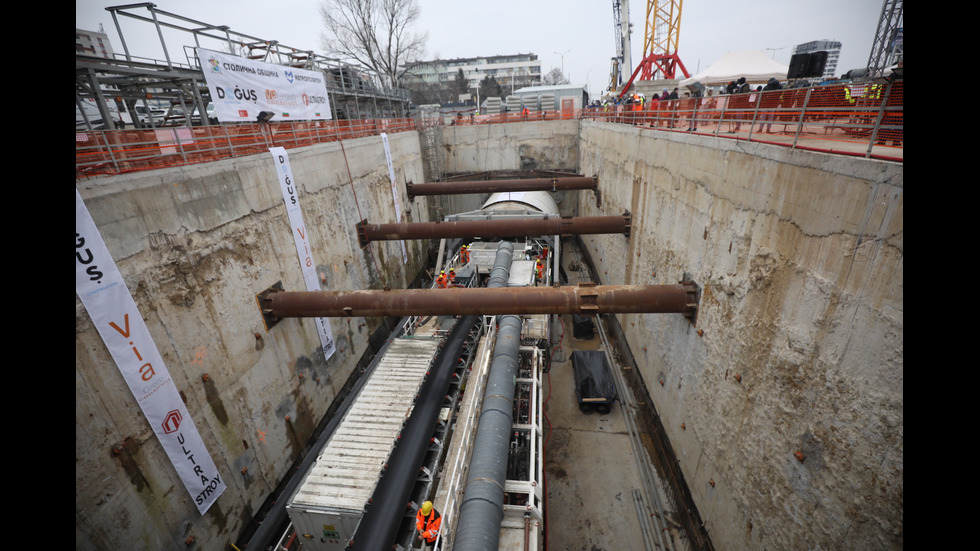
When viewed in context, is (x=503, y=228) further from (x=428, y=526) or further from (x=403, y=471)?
(x=428, y=526)

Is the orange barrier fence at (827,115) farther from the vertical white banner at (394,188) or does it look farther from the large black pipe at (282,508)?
the vertical white banner at (394,188)

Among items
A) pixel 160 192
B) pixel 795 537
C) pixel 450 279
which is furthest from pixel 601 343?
pixel 160 192

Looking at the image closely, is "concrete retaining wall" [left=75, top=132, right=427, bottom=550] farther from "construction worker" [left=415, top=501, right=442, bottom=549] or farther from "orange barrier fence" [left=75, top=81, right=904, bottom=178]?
"construction worker" [left=415, top=501, right=442, bottom=549]

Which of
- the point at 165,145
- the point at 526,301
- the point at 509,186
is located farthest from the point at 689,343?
the point at 509,186

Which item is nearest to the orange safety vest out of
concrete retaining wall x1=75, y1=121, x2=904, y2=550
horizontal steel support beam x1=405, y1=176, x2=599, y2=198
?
concrete retaining wall x1=75, y1=121, x2=904, y2=550

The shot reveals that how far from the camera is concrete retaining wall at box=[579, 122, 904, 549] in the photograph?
3.92 metres

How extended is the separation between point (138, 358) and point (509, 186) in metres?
14.6

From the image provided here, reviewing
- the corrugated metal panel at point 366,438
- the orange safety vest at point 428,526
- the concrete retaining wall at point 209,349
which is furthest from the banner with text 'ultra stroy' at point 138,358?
the orange safety vest at point 428,526

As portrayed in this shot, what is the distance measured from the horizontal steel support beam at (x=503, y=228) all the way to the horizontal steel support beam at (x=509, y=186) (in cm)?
497

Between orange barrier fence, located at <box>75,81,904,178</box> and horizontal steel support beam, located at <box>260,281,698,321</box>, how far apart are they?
3268 mm

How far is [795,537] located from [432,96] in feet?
258

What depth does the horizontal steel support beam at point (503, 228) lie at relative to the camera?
12.7 metres

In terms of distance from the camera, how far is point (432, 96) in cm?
7206
